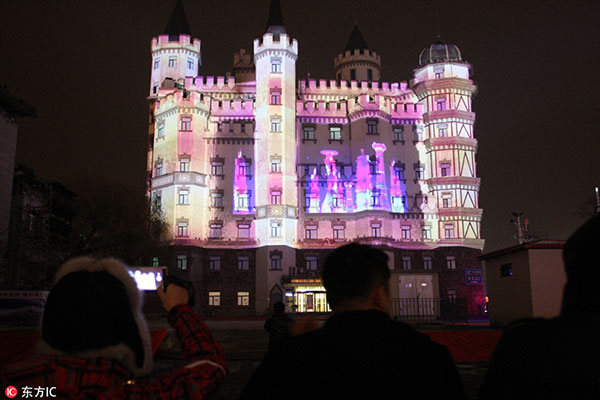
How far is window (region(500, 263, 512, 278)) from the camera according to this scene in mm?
23589

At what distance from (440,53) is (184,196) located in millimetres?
30831

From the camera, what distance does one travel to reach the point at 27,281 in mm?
38938

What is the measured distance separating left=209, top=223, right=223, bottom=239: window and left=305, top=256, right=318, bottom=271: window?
9.08m

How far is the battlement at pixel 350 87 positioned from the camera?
2328 inches

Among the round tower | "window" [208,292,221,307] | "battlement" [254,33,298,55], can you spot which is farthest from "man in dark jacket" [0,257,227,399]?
the round tower

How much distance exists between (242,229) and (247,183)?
4.84m

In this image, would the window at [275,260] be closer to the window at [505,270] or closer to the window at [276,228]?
the window at [276,228]

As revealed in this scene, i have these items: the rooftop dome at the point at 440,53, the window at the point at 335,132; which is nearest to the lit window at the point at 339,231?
the window at the point at 335,132

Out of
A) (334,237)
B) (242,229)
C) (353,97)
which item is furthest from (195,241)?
(353,97)

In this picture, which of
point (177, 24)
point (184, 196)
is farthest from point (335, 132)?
point (177, 24)

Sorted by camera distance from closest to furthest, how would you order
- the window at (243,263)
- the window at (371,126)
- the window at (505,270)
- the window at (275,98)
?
the window at (505,270) → the window at (243,263) → the window at (275,98) → the window at (371,126)

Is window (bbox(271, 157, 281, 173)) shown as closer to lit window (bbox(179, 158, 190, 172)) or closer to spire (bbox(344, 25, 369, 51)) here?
lit window (bbox(179, 158, 190, 172))

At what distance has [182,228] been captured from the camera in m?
52.3

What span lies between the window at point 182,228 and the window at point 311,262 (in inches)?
478
